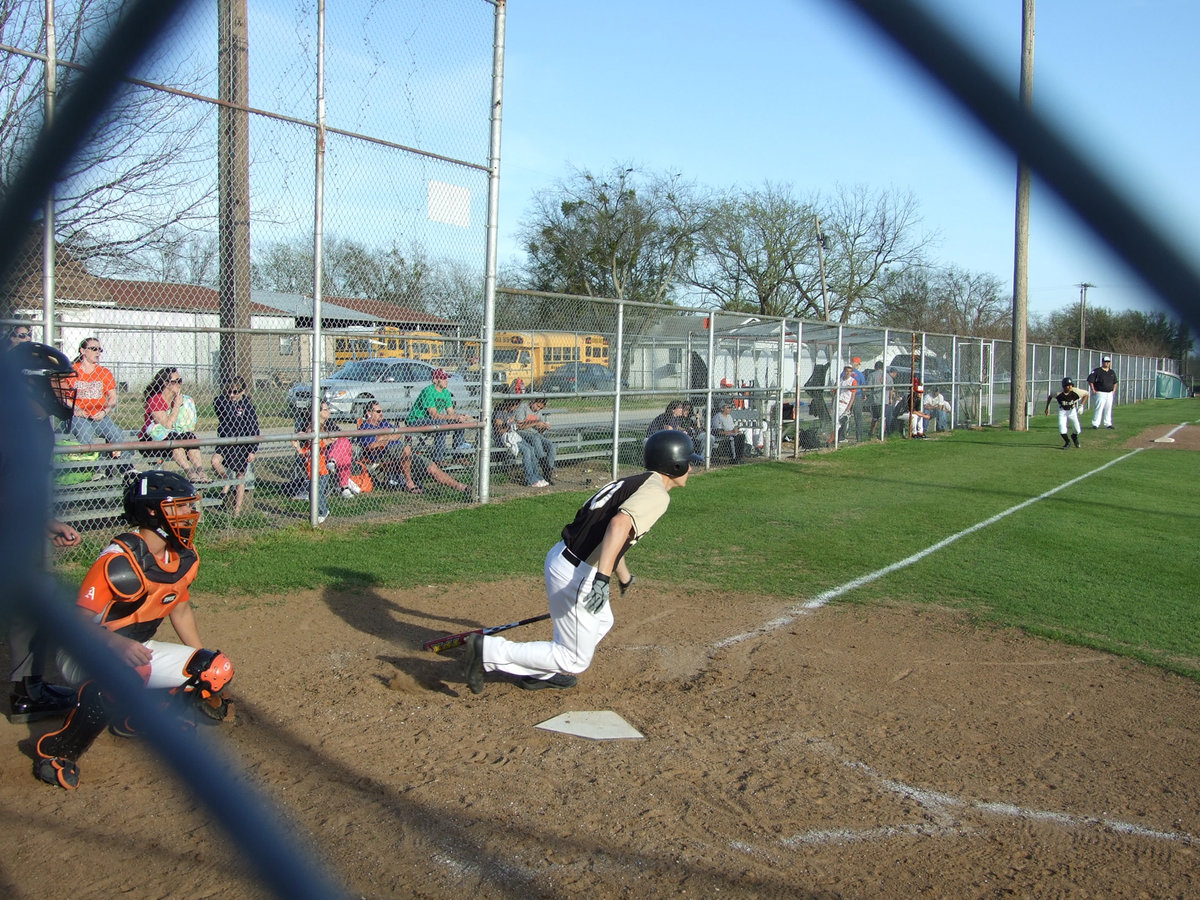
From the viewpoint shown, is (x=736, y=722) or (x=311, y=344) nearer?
(x=736, y=722)

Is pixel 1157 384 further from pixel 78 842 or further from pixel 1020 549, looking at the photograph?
pixel 78 842

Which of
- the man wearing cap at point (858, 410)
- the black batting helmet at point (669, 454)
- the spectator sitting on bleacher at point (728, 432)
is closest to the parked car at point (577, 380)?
the spectator sitting on bleacher at point (728, 432)

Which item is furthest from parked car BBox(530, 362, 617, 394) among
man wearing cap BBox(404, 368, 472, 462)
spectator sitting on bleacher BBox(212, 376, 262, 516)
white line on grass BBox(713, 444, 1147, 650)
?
white line on grass BBox(713, 444, 1147, 650)

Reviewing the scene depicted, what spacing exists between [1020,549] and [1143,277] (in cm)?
917

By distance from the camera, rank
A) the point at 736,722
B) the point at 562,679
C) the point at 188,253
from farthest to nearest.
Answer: the point at 188,253 < the point at 562,679 < the point at 736,722

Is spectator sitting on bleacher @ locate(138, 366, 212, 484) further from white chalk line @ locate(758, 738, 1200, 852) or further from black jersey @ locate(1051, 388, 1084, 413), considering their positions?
black jersey @ locate(1051, 388, 1084, 413)

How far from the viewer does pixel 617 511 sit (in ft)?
16.3

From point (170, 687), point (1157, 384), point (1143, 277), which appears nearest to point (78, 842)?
point (170, 687)

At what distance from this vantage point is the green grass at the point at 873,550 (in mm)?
7176

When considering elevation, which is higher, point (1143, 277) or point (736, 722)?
point (1143, 277)

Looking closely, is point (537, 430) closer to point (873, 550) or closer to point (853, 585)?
point (873, 550)

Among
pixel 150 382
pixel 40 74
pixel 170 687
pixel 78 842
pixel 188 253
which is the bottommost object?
pixel 78 842

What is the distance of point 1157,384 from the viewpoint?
49875mm

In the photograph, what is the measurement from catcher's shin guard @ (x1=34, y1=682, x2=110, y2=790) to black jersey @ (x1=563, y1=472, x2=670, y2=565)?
2.33 meters
